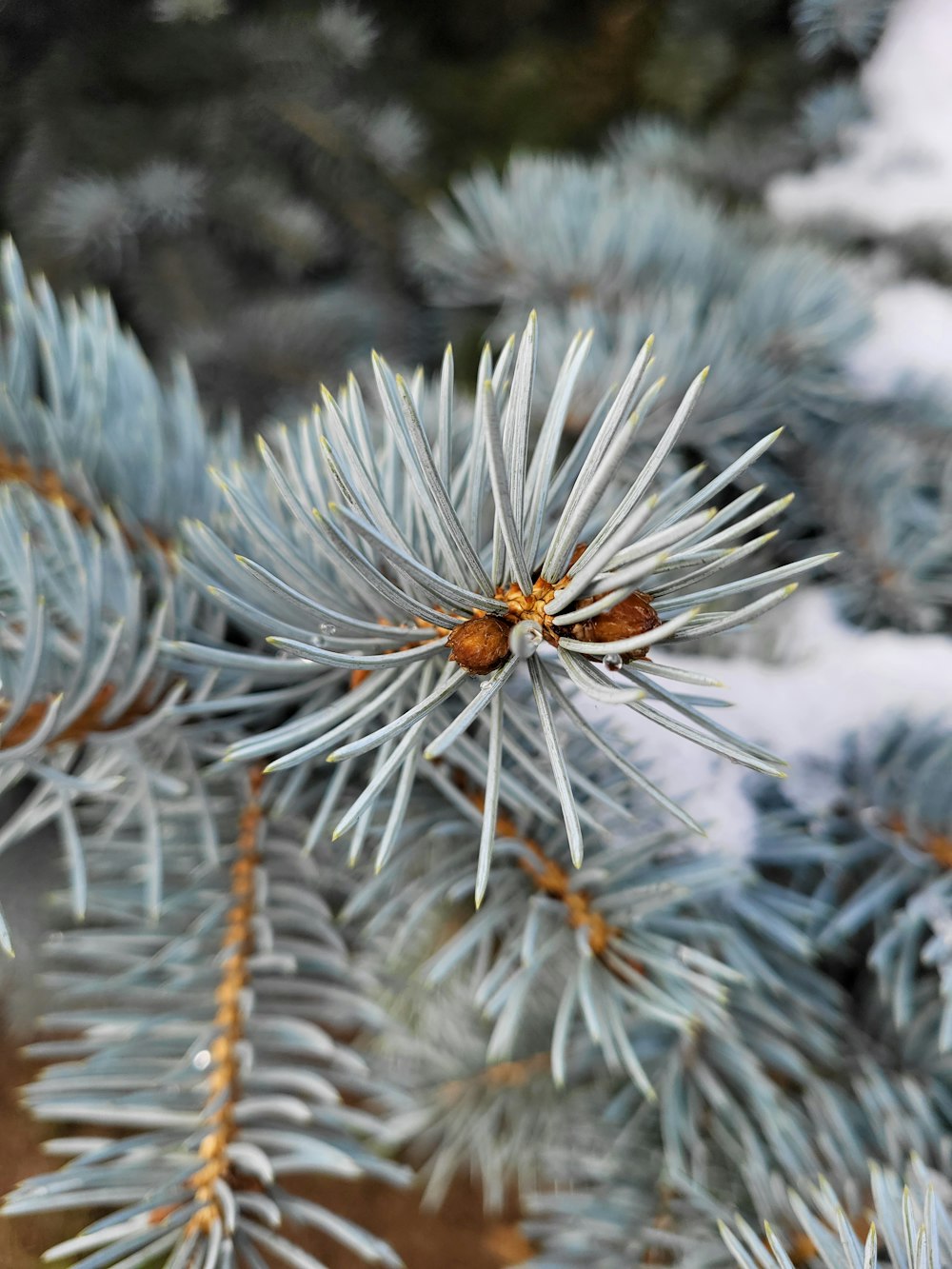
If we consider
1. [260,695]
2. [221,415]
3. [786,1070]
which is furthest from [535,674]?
[221,415]

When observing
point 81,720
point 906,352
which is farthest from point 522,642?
point 906,352

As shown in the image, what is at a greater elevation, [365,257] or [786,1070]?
[365,257]

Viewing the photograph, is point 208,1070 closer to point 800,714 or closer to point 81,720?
point 81,720

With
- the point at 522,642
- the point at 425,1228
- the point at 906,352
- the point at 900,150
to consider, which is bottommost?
the point at 425,1228

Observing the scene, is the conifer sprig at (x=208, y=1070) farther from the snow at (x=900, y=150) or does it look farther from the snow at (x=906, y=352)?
the snow at (x=900, y=150)

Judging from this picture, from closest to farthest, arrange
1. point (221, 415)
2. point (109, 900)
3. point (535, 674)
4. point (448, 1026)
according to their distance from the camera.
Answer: point (535, 674), point (109, 900), point (448, 1026), point (221, 415)

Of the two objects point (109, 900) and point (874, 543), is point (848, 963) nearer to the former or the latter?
point (874, 543)

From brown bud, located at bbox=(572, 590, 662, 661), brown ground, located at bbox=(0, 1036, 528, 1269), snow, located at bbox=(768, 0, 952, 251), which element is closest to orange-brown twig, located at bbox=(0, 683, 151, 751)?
brown bud, located at bbox=(572, 590, 662, 661)
